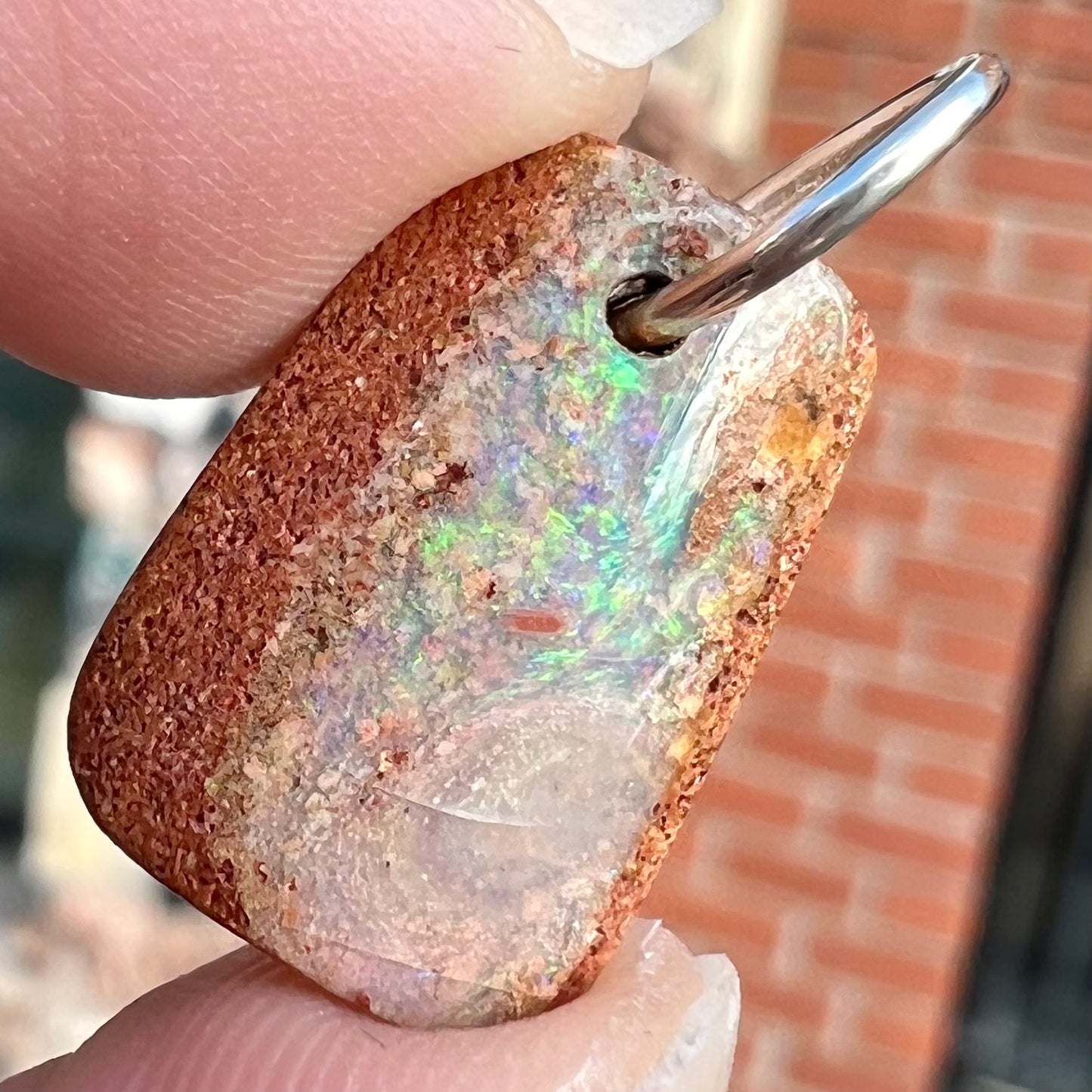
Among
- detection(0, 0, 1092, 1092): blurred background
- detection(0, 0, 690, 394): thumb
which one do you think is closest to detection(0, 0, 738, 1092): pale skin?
detection(0, 0, 690, 394): thumb

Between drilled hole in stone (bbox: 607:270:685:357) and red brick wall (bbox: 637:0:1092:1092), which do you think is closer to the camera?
drilled hole in stone (bbox: 607:270:685:357)

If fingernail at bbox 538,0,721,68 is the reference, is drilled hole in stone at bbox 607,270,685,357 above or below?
below

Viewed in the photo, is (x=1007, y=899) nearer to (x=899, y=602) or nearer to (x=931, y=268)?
(x=899, y=602)

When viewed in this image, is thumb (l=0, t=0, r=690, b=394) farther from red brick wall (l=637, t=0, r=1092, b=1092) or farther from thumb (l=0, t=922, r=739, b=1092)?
red brick wall (l=637, t=0, r=1092, b=1092)

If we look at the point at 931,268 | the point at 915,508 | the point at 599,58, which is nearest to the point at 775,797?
the point at 915,508

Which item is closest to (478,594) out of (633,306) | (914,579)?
(633,306)

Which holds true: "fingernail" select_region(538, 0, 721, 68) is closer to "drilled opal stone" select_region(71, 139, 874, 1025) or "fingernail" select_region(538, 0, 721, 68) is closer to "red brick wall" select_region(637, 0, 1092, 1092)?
"drilled opal stone" select_region(71, 139, 874, 1025)

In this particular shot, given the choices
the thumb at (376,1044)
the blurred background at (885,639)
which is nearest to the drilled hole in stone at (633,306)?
the thumb at (376,1044)

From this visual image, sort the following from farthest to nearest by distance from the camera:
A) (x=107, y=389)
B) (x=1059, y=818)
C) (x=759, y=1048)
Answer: (x=759, y=1048), (x=1059, y=818), (x=107, y=389)
